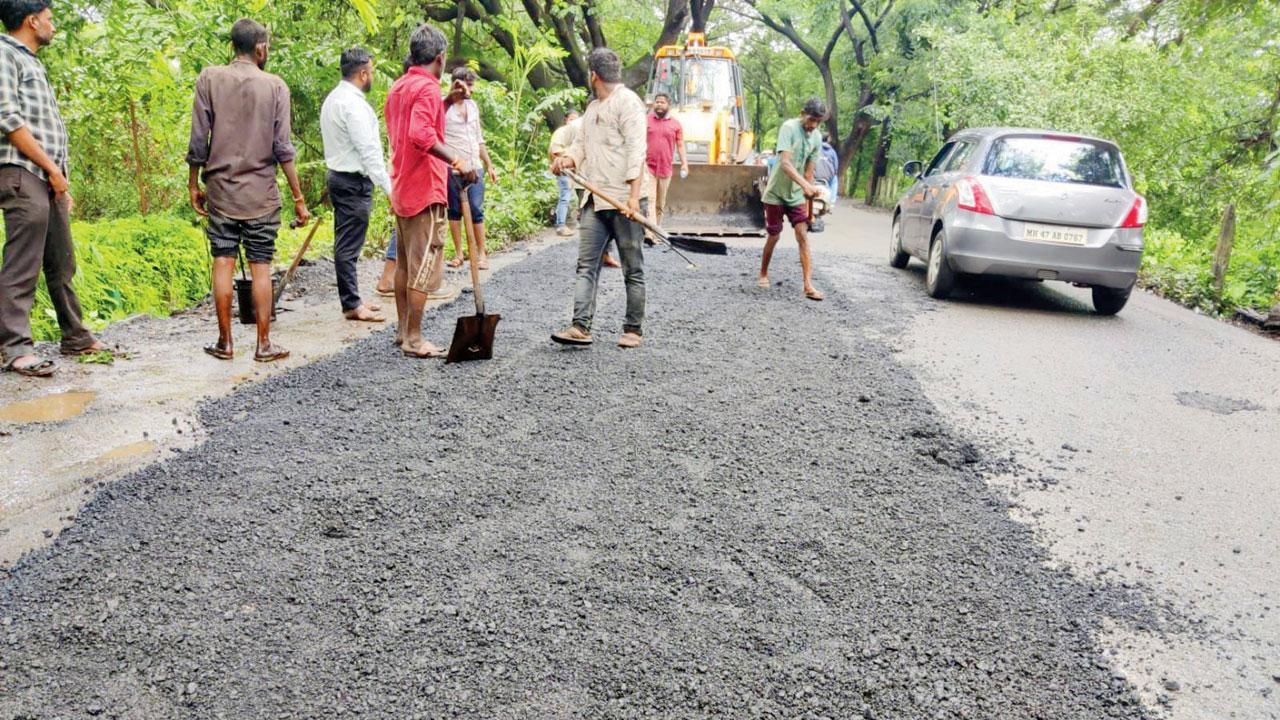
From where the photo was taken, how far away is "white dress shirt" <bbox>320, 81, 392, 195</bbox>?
6520 mm

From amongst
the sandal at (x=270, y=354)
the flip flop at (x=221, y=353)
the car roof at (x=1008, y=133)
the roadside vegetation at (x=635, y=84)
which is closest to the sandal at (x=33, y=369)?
the flip flop at (x=221, y=353)

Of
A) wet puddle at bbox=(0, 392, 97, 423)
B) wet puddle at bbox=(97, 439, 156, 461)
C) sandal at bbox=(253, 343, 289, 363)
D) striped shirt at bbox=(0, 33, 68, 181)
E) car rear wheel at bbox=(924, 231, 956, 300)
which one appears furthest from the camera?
car rear wheel at bbox=(924, 231, 956, 300)

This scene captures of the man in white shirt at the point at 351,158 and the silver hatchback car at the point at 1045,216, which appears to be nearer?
the man in white shirt at the point at 351,158

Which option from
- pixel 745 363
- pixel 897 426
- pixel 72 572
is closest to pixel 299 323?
pixel 745 363

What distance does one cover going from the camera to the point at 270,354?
5789 millimetres

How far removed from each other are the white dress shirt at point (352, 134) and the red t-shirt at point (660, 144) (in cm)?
522

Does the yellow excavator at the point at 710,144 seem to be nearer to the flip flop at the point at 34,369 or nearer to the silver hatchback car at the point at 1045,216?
the silver hatchback car at the point at 1045,216

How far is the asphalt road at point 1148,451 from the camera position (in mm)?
2894

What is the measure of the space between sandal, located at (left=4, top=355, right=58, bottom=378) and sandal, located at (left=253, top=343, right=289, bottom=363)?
3.70ft

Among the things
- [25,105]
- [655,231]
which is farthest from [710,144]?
[25,105]

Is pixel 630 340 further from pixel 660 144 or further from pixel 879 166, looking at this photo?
pixel 879 166

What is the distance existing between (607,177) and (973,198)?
4.40 meters

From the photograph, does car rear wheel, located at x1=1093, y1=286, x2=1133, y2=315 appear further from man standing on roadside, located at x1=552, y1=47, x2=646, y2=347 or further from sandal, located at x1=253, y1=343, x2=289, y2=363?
sandal, located at x1=253, y1=343, x2=289, y2=363

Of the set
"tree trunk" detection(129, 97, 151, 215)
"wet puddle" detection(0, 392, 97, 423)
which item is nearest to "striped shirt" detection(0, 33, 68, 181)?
"wet puddle" detection(0, 392, 97, 423)
